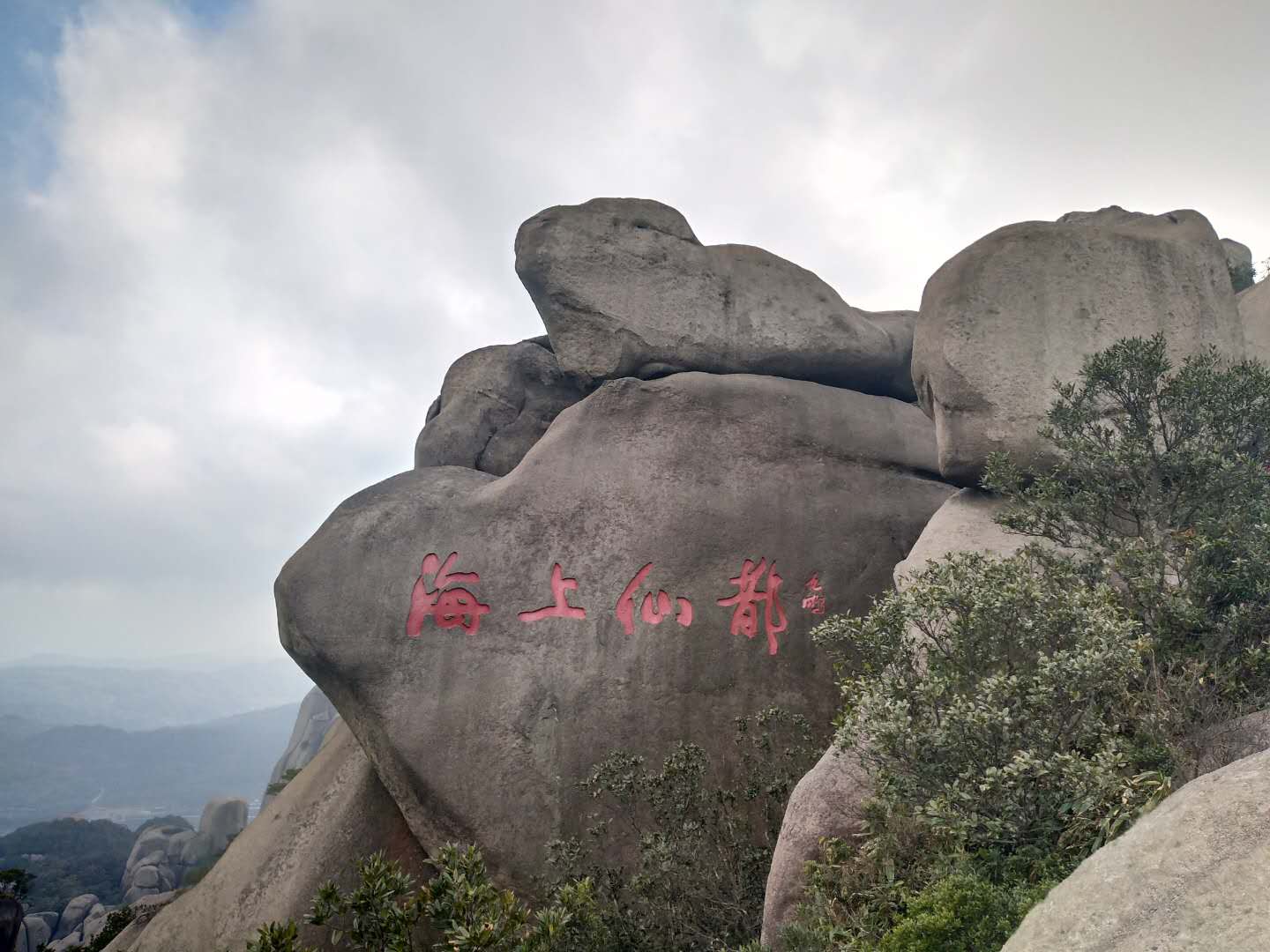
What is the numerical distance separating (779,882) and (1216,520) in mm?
3548

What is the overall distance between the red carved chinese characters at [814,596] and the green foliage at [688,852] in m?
1.58

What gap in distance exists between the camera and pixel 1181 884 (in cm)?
260

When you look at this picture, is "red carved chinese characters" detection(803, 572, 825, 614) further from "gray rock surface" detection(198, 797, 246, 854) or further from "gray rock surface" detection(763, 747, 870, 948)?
"gray rock surface" detection(198, 797, 246, 854)

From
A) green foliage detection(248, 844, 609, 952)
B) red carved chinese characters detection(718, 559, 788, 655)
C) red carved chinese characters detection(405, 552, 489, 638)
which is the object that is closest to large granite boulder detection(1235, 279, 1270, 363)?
red carved chinese characters detection(718, 559, 788, 655)

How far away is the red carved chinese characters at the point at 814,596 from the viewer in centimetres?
862

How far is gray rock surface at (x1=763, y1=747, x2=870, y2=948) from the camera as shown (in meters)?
5.26

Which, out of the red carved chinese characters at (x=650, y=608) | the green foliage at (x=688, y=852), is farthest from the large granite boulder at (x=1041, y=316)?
the green foliage at (x=688, y=852)

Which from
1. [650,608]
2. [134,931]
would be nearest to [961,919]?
[650,608]

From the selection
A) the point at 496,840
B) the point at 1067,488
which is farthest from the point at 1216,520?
the point at 496,840

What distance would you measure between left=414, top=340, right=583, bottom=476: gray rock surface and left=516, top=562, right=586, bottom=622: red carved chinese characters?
310 cm

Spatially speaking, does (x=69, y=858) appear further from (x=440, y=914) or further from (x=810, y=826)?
(x=810, y=826)

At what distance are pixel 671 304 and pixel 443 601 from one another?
4428 mm

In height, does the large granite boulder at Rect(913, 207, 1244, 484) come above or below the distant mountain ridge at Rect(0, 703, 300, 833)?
above

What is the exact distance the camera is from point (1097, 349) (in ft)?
25.0
